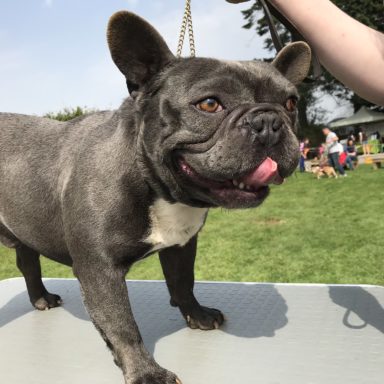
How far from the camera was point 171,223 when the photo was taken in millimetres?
1738

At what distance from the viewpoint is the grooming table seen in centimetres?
171

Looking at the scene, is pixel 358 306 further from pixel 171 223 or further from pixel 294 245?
pixel 294 245

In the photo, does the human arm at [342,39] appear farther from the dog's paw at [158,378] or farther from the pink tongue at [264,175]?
the dog's paw at [158,378]

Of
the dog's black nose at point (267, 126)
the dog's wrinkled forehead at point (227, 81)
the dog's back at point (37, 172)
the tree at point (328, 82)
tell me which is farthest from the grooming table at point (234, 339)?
the tree at point (328, 82)

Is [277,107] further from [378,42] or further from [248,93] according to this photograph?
[378,42]

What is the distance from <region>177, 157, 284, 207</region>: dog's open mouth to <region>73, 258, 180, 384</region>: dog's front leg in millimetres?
438

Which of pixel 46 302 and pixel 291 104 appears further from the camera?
pixel 46 302

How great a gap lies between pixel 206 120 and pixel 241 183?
0.71 feet

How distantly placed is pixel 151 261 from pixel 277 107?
4.21 m

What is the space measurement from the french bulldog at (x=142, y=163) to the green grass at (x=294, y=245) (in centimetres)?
230

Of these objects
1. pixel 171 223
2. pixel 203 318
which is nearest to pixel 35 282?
pixel 203 318

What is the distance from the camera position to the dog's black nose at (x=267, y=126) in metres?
1.37

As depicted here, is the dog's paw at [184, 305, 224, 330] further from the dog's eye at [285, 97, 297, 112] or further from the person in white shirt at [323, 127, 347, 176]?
the person in white shirt at [323, 127, 347, 176]

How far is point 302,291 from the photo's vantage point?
8.23ft
